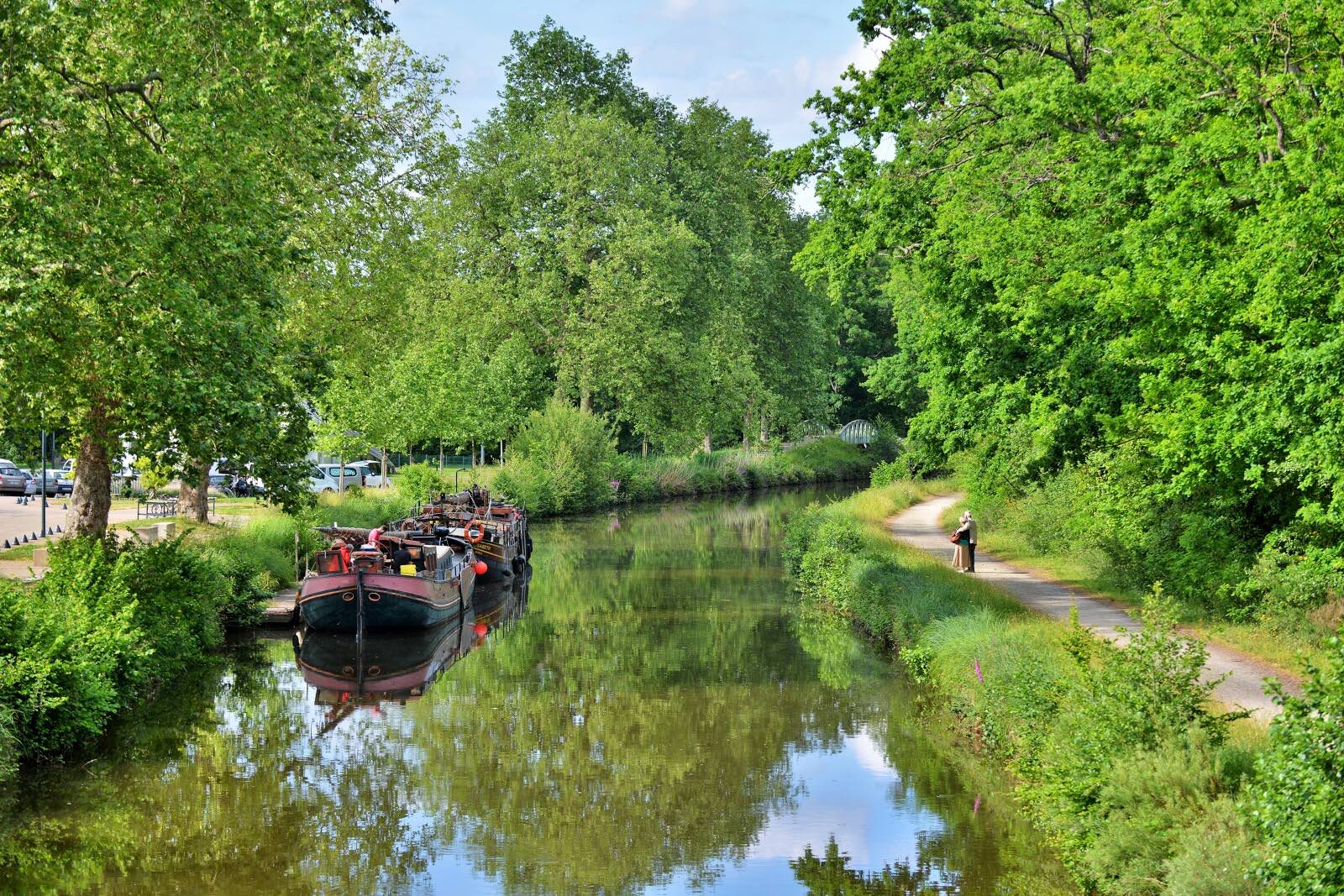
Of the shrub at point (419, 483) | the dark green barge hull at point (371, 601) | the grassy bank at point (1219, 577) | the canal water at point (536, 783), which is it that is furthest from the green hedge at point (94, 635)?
the shrub at point (419, 483)

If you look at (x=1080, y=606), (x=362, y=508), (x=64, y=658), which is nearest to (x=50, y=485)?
(x=362, y=508)

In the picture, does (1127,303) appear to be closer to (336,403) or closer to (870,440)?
(336,403)

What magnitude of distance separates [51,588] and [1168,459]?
14920 millimetres

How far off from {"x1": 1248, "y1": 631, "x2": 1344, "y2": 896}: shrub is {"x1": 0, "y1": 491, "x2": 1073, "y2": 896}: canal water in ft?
11.9

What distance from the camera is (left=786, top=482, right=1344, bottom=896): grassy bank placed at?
28.5 ft

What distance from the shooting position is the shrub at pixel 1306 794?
8195 mm

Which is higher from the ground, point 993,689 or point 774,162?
point 774,162

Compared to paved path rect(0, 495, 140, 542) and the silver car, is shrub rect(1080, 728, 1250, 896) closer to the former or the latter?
paved path rect(0, 495, 140, 542)

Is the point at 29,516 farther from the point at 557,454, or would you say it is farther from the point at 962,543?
the point at 962,543

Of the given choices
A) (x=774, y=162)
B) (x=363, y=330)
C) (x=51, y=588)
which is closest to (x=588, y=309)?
(x=363, y=330)

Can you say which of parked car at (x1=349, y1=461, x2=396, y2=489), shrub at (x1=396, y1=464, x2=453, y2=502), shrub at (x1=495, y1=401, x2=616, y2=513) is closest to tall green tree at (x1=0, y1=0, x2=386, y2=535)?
shrub at (x1=396, y1=464, x2=453, y2=502)

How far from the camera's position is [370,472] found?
2621 inches

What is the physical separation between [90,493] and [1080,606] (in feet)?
56.4

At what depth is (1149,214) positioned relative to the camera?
56.9 feet
